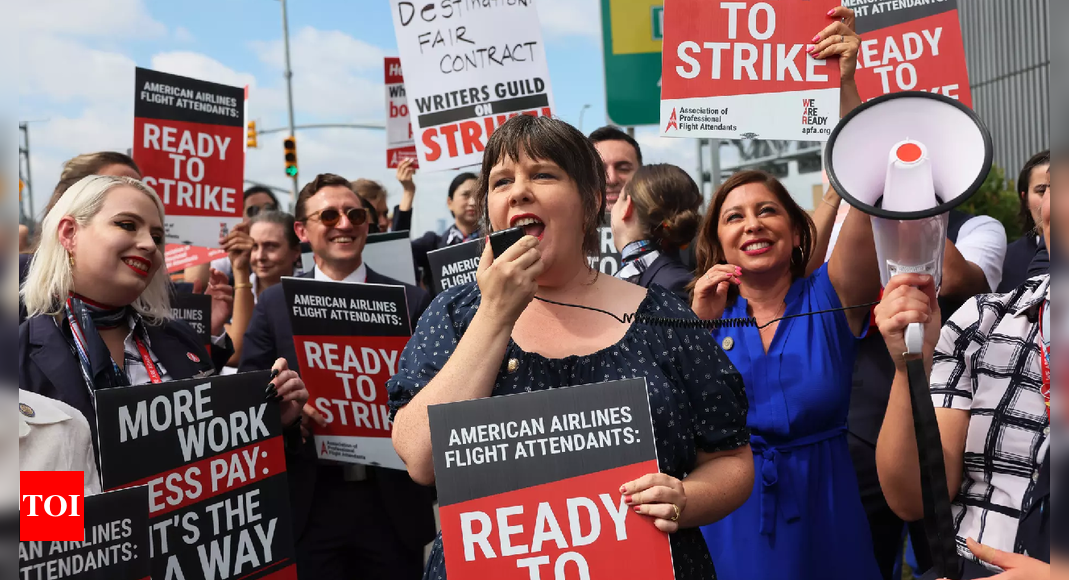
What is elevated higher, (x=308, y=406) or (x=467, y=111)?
(x=467, y=111)

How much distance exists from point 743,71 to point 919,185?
1911 mm

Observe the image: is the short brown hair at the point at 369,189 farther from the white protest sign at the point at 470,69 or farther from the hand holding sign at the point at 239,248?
the white protest sign at the point at 470,69

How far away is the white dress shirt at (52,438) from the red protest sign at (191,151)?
11.2 ft

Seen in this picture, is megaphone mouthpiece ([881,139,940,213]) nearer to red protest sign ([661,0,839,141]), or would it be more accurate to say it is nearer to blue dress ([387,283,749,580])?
blue dress ([387,283,749,580])

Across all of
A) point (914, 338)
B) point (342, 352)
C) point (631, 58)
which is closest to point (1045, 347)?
point (914, 338)

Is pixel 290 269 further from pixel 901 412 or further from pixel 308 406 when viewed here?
pixel 901 412

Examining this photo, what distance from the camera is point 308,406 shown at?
142 inches

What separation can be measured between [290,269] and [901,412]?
4.55 m

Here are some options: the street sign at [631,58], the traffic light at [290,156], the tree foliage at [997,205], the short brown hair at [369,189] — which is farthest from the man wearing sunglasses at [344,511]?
the traffic light at [290,156]

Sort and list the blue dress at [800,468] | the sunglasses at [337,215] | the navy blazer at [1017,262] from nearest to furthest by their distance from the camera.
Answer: the blue dress at [800,468] → the navy blazer at [1017,262] → the sunglasses at [337,215]

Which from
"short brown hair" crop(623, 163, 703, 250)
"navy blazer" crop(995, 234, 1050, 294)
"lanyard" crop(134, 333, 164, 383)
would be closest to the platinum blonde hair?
"lanyard" crop(134, 333, 164, 383)

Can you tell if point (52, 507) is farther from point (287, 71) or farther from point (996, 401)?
point (287, 71)

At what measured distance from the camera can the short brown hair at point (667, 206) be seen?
13.1 ft

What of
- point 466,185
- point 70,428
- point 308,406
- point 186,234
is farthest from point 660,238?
point 466,185
